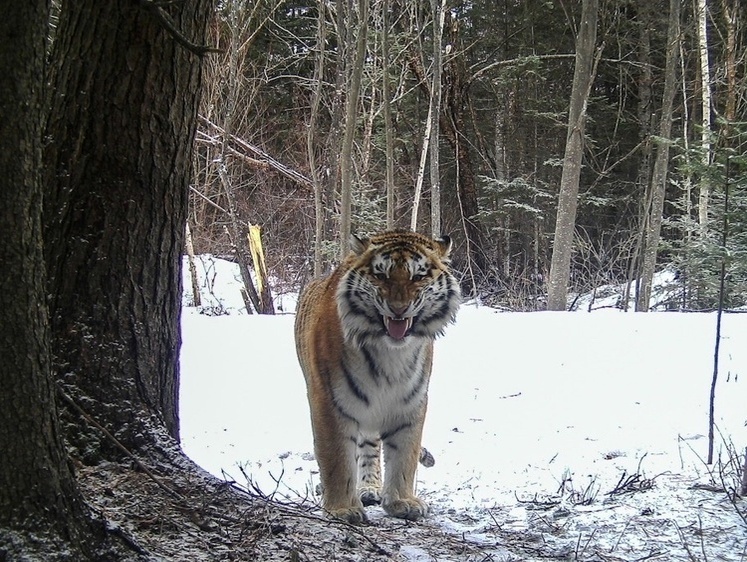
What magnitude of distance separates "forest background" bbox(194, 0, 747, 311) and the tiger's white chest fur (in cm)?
1070

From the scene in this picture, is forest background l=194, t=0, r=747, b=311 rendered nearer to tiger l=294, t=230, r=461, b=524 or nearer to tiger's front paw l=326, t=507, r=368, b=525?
tiger l=294, t=230, r=461, b=524

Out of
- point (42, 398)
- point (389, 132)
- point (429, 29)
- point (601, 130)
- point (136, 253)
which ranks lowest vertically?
point (42, 398)

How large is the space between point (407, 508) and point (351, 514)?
1.15 feet

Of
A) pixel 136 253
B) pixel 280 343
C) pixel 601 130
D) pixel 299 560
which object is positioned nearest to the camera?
pixel 299 560

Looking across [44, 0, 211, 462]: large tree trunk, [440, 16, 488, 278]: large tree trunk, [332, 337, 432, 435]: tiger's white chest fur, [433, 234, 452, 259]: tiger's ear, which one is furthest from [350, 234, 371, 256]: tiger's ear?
[440, 16, 488, 278]: large tree trunk

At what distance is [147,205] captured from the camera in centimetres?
280

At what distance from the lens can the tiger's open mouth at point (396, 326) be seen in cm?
359

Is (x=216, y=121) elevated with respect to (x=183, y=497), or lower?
elevated

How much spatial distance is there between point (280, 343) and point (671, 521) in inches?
271

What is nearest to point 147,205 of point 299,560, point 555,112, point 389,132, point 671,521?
point 299,560

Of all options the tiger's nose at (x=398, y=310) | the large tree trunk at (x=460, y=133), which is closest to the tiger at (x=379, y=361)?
the tiger's nose at (x=398, y=310)

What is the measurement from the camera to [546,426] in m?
6.25

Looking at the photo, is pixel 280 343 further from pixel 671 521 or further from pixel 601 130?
pixel 601 130

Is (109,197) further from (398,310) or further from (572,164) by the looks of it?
(572,164)
